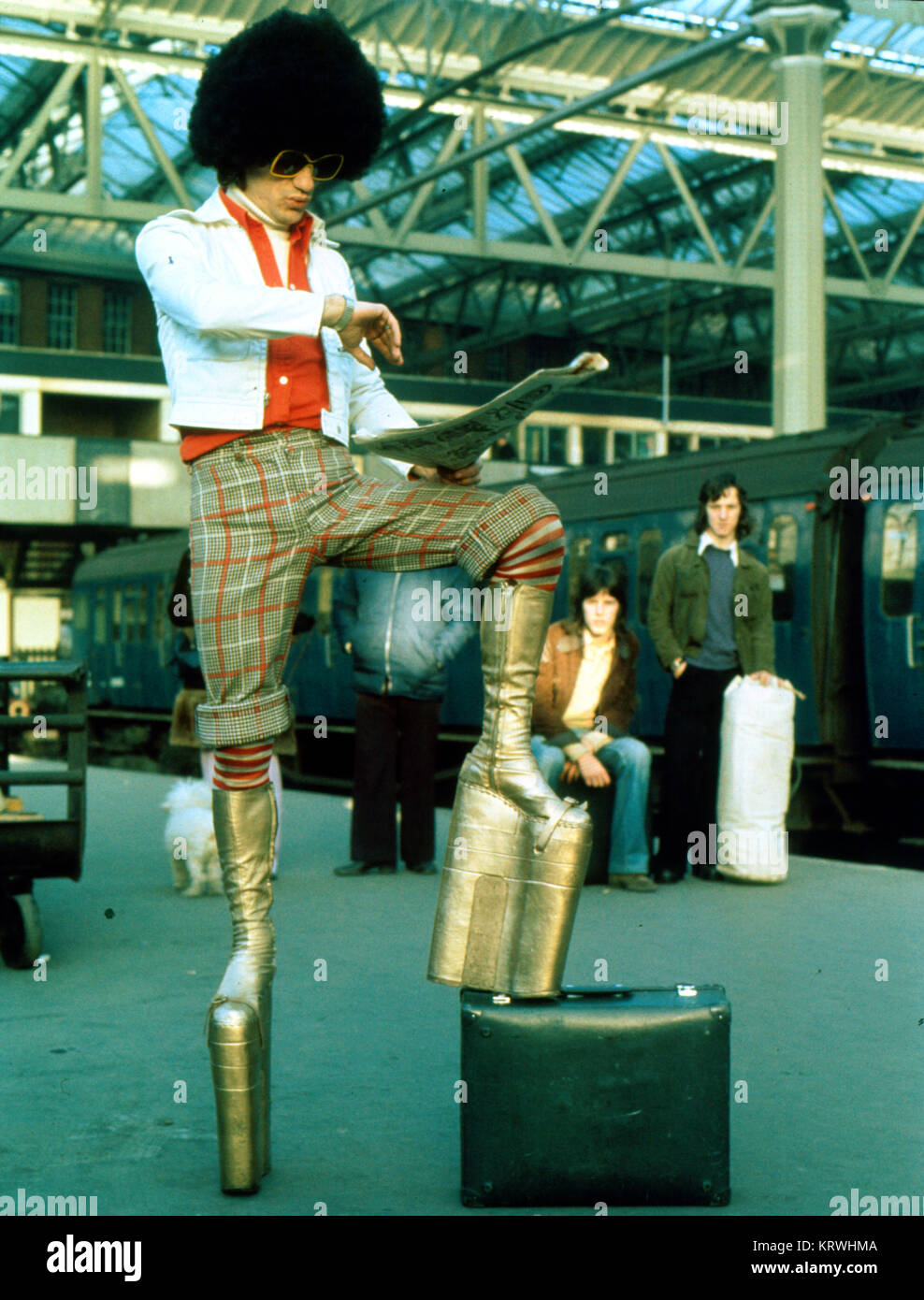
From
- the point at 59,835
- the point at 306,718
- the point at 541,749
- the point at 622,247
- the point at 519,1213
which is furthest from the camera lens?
the point at 622,247

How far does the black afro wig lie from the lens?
370 cm

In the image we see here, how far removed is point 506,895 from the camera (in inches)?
138

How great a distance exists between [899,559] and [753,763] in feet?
15.7

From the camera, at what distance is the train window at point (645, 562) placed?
53.2 ft

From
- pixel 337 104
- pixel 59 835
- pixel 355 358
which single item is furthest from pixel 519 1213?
pixel 59 835

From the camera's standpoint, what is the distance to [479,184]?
25.3m

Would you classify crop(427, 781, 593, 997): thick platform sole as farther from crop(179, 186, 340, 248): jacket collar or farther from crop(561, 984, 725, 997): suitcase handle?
crop(179, 186, 340, 248): jacket collar

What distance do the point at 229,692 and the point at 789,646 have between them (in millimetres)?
10992

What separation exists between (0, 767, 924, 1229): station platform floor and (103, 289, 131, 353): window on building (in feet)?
130

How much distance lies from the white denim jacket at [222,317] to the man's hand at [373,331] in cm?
4

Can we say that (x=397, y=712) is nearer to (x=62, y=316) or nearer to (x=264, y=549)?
(x=264, y=549)

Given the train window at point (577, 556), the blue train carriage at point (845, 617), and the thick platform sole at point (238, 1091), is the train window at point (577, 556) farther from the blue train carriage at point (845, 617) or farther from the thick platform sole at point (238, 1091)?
the thick platform sole at point (238, 1091)

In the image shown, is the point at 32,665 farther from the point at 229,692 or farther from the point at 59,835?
the point at 229,692

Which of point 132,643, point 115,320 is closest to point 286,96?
point 132,643
